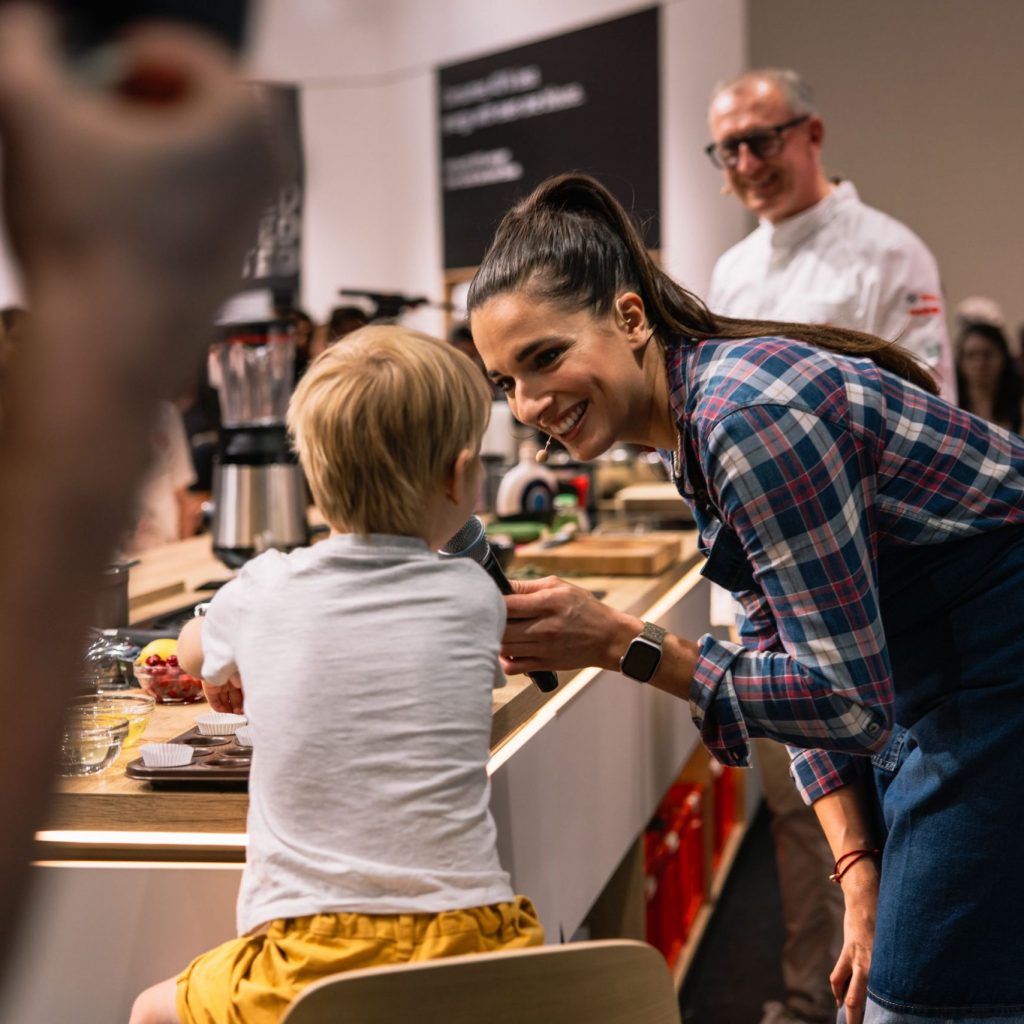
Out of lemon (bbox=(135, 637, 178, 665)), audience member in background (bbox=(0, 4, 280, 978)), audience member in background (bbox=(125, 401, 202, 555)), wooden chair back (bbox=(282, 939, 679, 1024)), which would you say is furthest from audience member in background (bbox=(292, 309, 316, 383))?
audience member in background (bbox=(0, 4, 280, 978))

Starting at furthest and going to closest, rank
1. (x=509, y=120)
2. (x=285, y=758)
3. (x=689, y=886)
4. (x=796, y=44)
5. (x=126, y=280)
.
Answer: (x=509, y=120), (x=796, y=44), (x=689, y=886), (x=285, y=758), (x=126, y=280)

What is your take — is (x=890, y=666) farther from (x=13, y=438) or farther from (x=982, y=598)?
(x=13, y=438)

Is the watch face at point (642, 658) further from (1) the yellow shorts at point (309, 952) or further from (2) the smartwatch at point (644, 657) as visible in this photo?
(1) the yellow shorts at point (309, 952)

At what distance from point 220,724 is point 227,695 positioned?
18cm

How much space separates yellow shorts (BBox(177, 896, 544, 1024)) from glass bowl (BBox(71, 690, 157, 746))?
0.41 meters

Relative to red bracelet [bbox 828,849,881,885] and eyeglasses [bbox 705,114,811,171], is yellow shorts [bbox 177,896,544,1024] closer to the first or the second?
red bracelet [bbox 828,849,881,885]

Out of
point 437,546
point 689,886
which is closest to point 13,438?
point 437,546

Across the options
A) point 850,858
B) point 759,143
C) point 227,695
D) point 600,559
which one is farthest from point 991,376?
point 227,695

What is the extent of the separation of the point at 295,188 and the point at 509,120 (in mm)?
6643

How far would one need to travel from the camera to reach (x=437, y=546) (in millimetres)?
1314

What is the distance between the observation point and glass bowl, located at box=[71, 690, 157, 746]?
1.51m

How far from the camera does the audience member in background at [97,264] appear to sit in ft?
0.78

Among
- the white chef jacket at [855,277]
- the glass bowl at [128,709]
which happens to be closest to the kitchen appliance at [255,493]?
the glass bowl at [128,709]

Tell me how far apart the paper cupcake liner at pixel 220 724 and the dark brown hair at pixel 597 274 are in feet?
1.88
